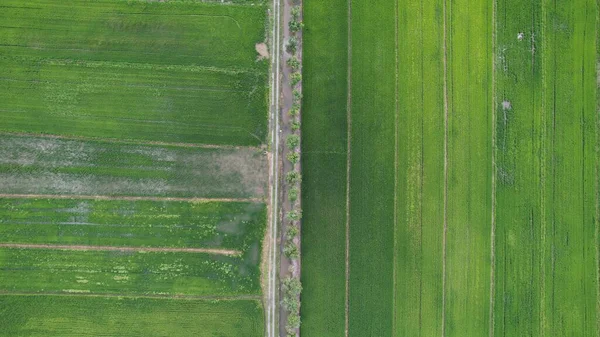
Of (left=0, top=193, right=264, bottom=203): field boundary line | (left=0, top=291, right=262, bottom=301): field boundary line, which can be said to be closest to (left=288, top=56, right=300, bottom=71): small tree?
(left=0, top=193, right=264, bottom=203): field boundary line

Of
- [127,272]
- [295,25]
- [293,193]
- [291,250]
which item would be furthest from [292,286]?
[295,25]

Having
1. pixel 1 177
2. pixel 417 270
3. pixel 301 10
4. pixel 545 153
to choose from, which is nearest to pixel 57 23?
pixel 1 177

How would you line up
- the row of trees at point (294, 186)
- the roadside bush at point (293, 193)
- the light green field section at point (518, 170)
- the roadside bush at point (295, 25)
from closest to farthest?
1. the row of trees at point (294, 186)
2. the roadside bush at point (293, 193)
3. the roadside bush at point (295, 25)
4. the light green field section at point (518, 170)

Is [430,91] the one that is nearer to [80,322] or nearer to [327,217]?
[327,217]

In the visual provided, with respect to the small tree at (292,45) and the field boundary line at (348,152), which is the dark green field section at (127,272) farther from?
the small tree at (292,45)

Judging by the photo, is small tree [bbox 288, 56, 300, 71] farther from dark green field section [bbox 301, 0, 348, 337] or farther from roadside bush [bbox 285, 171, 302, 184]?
roadside bush [bbox 285, 171, 302, 184]

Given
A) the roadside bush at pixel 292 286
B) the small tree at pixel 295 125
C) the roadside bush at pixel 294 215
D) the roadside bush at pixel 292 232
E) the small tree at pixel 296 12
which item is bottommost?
the roadside bush at pixel 292 286

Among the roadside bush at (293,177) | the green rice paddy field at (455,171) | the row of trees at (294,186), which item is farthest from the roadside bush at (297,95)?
the roadside bush at (293,177)

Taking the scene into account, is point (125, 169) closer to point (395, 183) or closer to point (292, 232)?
point (292, 232)
